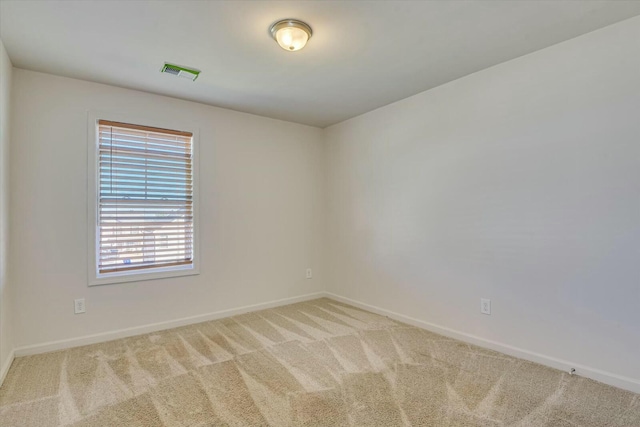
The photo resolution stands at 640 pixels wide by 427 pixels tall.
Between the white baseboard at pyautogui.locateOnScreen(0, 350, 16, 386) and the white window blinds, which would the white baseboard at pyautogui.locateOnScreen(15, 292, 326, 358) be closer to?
the white baseboard at pyautogui.locateOnScreen(0, 350, 16, 386)

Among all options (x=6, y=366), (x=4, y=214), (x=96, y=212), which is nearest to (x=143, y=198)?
(x=96, y=212)

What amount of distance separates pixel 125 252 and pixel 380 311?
2704 millimetres

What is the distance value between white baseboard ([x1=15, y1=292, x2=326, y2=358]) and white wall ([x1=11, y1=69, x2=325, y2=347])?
47 mm

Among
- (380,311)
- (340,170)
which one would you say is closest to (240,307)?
(380,311)

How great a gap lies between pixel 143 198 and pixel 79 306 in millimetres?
1087

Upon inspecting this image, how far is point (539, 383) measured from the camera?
2158 millimetres

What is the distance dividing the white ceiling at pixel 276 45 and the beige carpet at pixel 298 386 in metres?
2.34

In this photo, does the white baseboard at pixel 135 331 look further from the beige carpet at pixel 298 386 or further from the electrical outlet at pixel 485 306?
the electrical outlet at pixel 485 306

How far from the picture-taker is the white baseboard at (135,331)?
267 centimetres

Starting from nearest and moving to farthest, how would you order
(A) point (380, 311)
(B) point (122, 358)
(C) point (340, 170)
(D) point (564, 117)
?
1. (D) point (564, 117)
2. (B) point (122, 358)
3. (A) point (380, 311)
4. (C) point (340, 170)

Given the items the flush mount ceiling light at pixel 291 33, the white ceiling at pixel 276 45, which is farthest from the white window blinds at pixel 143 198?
the flush mount ceiling light at pixel 291 33

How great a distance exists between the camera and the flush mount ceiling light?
2.04m

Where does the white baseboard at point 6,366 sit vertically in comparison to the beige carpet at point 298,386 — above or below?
above

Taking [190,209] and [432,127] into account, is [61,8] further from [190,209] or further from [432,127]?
[432,127]
